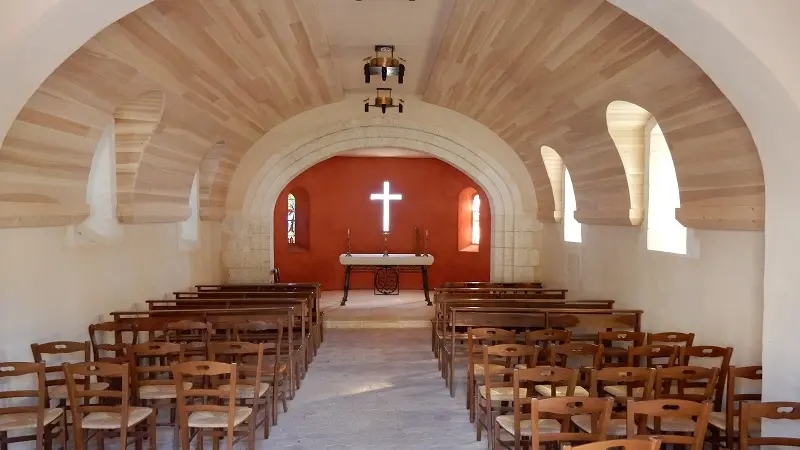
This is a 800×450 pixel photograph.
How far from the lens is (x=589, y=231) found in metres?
8.78

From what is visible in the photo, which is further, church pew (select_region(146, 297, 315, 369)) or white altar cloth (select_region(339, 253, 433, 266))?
white altar cloth (select_region(339, 253, 433, 266))

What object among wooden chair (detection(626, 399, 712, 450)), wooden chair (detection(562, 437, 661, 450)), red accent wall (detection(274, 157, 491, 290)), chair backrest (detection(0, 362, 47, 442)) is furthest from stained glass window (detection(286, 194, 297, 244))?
wooden chair (detection(562, 437, 661, 450))

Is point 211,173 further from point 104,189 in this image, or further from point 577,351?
point 577,351

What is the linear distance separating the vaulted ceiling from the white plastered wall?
4.46ft

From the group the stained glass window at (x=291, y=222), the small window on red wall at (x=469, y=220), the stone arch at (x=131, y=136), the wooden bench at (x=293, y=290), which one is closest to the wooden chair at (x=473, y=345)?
the wooden bench at (x=293, y=290)

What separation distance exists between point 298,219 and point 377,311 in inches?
189

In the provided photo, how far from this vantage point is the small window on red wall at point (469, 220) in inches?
599

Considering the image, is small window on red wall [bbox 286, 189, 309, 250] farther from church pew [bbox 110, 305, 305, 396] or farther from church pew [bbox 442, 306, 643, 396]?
church pew [bbox 442, 306, 643, 396]

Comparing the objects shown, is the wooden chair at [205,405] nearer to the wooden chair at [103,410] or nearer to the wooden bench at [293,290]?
the wooden chair at [103,410]

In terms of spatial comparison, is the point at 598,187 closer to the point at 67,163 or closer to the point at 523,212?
the point at 523,212

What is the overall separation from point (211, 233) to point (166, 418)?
5.49 metres

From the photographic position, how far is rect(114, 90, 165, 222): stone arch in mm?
6523

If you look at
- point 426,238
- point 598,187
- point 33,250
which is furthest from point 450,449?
point 426,238

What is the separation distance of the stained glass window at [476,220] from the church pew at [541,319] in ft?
28.2
